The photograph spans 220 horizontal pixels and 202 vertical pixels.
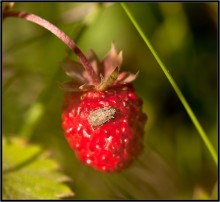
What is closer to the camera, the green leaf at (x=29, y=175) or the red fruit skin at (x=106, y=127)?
the red fruit skin at (x=106, y=127)

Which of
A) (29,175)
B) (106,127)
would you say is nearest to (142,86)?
(29,175)

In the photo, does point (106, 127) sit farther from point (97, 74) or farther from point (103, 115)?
point (97, 74)

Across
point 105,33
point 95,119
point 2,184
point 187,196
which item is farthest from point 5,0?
point 187,196

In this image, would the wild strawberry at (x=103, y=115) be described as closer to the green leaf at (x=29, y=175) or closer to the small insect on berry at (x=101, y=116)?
the small insect on berry at (x=101, y=116)

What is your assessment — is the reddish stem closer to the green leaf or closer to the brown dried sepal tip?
the brown dried sepal tip

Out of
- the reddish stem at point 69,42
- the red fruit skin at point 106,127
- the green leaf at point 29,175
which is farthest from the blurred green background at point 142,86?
the reddish stem at point 69,42

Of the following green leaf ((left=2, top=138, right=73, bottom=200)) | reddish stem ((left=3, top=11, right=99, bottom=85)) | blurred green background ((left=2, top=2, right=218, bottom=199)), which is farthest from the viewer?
blurred green background ((left=2, top=2, right=218, bottom=199))

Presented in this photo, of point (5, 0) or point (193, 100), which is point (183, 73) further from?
point (5, 0)

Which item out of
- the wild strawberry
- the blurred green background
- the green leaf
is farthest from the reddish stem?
the blurred green background
